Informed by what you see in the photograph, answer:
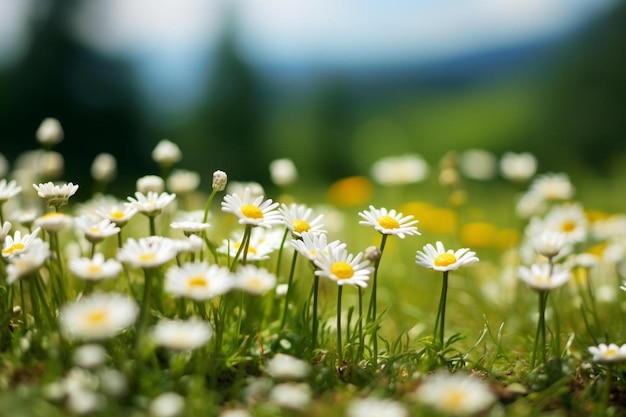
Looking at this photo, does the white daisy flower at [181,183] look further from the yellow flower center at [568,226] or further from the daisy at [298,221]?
the yellow flower center at [568,226]

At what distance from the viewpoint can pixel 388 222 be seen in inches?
76.0

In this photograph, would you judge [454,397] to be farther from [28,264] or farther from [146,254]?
[28,264]

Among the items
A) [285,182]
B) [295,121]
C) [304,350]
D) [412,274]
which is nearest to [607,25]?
[295,121]

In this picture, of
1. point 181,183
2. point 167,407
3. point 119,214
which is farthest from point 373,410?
point 181,183

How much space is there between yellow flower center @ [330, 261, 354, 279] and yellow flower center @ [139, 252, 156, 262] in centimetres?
47

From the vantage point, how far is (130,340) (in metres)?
1.88

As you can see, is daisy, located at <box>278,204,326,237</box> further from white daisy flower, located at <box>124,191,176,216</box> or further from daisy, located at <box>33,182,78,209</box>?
daisy, located at <box>33,182,78,209</box>

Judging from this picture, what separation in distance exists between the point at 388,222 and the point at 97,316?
893mm

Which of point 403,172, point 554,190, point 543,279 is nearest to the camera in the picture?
point 543,279

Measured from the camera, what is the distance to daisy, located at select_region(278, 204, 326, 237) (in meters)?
1.90

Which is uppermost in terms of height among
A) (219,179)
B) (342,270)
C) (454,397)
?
(219,179)

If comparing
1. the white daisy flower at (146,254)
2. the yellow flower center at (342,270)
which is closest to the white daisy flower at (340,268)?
the yellow flower center at (342,270)

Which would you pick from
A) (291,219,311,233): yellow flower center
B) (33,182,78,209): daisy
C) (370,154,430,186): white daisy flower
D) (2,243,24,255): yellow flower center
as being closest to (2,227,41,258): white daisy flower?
(2,243,24,255): yellow flower center

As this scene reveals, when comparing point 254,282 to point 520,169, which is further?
point 520,169
